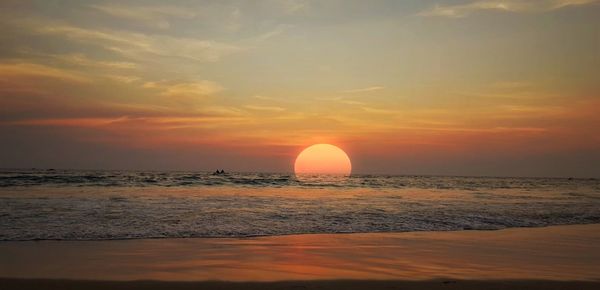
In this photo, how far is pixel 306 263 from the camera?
356 inches

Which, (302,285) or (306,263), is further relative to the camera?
(306,263)

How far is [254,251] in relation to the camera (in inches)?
407

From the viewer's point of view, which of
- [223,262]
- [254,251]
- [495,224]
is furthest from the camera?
[495,224]

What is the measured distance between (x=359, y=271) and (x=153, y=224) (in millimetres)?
8529

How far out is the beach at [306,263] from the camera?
739cm

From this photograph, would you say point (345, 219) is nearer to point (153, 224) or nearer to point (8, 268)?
point (153, 224)

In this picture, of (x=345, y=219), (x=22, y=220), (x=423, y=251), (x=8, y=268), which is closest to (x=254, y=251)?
(x=423, y=251)

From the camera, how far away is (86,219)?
15234 millimetres

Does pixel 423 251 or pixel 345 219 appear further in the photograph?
pixel 345 219

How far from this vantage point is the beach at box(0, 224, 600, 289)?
7.39m

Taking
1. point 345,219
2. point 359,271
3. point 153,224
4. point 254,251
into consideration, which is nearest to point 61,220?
point 153,224

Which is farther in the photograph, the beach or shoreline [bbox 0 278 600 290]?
the beach

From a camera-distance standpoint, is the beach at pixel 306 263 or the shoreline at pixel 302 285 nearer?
the shoreline at pixel 302 285

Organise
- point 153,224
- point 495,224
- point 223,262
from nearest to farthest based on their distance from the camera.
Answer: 1. point 223,262
2. point 153,224
3. point 495,224
